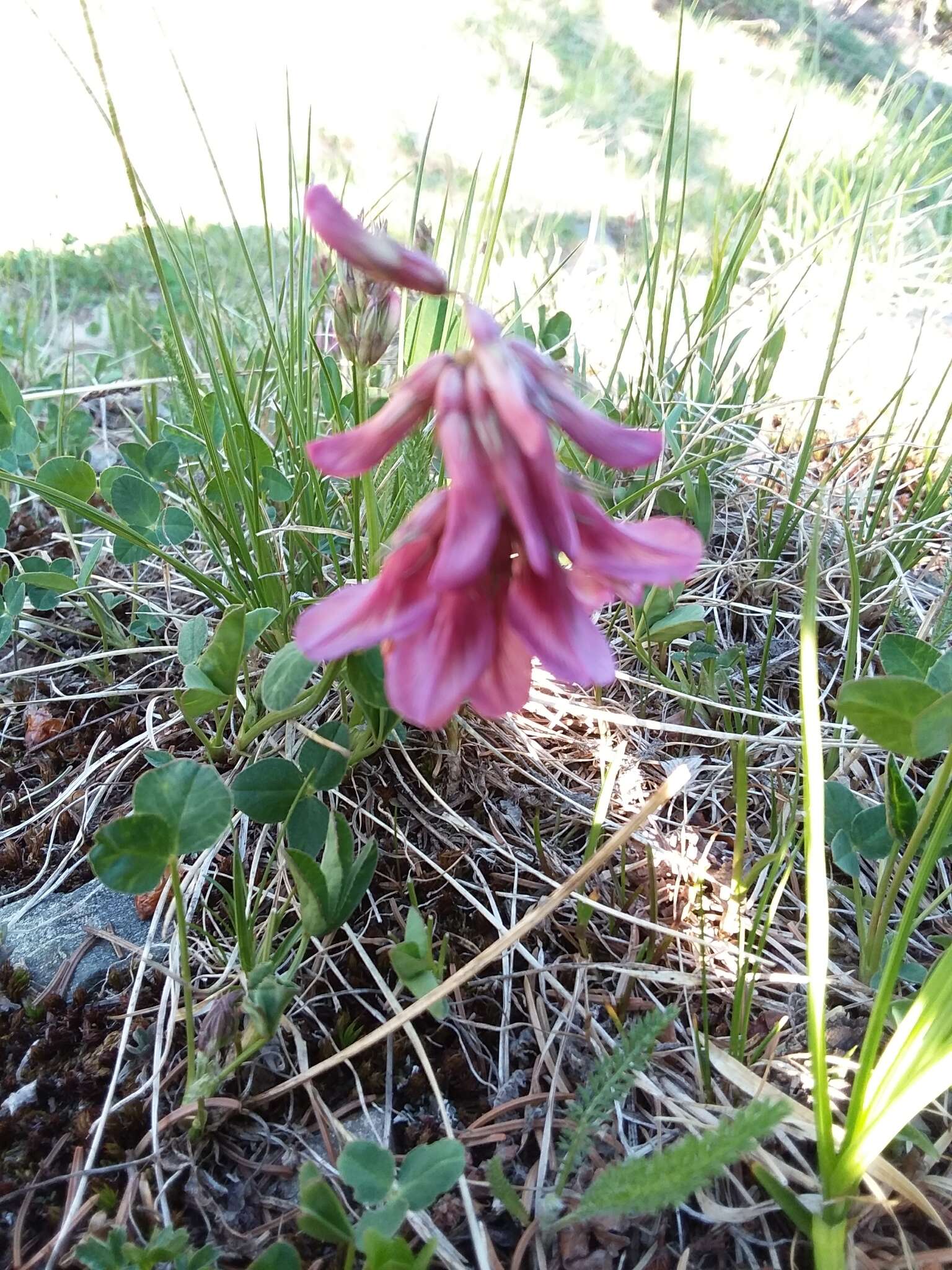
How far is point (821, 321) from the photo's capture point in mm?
2834

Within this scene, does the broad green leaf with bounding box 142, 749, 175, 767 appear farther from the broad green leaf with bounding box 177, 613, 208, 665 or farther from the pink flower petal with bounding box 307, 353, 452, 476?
the pink flower petal with bounding box 307, 353, 452, 476

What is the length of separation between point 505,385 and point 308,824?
0.57 m

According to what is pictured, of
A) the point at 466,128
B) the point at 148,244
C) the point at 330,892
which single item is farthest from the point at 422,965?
the point at 466,128

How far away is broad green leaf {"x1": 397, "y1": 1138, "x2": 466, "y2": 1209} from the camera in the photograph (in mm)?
776

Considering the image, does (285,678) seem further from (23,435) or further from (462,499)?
(23,435)

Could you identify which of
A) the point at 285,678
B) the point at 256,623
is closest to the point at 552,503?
the point at 285,678

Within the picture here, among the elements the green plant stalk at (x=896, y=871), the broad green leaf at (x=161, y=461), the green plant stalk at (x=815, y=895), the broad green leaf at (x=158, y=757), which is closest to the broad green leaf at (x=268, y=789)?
the broad green leaf at (x=158, y=757)

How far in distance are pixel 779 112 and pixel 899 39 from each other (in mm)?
3258

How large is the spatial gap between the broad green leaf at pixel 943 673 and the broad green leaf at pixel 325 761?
699 millimetres

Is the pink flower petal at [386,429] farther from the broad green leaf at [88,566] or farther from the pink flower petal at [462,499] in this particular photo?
the broad green leaf at [88,566]

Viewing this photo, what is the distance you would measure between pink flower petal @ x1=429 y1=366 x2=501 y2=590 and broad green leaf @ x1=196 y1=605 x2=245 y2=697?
14.0 inches

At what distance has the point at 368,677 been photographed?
927 millimetres

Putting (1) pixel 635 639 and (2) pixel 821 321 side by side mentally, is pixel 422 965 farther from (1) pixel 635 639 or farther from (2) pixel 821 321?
(2) pixel 821 321

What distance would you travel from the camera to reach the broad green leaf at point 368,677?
918 millimetres
